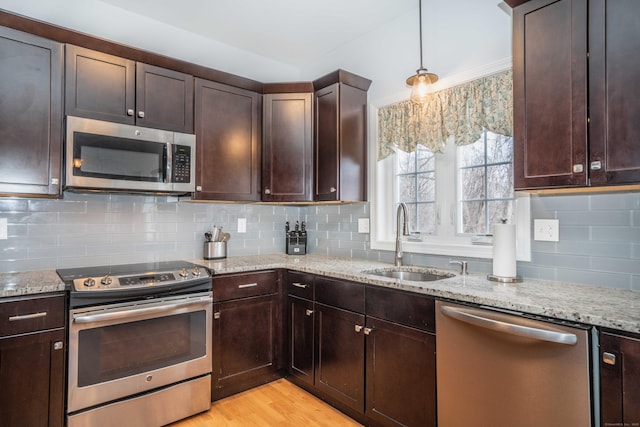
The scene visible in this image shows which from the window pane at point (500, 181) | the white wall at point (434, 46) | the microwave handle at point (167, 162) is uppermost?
the white wall at point (434, 46)

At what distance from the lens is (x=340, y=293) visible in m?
2.24

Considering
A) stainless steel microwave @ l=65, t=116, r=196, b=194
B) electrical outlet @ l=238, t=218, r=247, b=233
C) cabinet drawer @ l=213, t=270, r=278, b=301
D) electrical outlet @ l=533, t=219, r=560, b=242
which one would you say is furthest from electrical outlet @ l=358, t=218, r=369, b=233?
stainless steel microwave @ l=65, t=116, r=196, b=194

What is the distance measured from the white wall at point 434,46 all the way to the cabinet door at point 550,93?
44 cm

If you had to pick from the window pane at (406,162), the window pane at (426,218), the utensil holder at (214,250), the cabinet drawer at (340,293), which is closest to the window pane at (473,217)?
the window pane at (426,218)

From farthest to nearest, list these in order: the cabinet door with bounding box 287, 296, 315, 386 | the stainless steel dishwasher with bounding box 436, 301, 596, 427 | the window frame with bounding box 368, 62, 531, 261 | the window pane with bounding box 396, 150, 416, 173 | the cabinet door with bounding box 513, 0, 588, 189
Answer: the window pane with bounding box 396, 150, 416, 173 → the cabinet door with bounding box 287, 296, 315, 386 → the window frame with bounding box 368, 62, 531, 261 → the cabinet door with bounding box 513, 0, 588, 189 → the stainless steel dishwasher with bounding box 436, 301, 596, 427

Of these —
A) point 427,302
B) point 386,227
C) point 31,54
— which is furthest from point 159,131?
point 427,302

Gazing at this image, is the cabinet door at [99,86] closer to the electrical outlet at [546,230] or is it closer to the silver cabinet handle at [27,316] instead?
the silver cabinet handle at [27,316]

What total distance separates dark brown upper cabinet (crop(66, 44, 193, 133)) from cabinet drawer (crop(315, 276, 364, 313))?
1.46m

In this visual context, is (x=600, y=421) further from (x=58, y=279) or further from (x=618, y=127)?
(x=58, y=279)

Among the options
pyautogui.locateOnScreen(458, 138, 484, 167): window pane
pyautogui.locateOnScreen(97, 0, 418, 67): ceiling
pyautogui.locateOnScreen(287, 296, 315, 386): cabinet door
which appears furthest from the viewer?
pyautogui.locateOnScreen(97, 0, 418, 67): ceiling

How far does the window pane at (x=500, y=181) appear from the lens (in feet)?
7.23

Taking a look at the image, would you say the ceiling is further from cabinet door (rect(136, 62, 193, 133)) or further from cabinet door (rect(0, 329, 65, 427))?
cabinet door (rect(0, 329, 65, 427))

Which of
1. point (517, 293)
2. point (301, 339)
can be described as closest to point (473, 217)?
point (517, 293)

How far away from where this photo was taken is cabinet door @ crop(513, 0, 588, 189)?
156 centimetres
